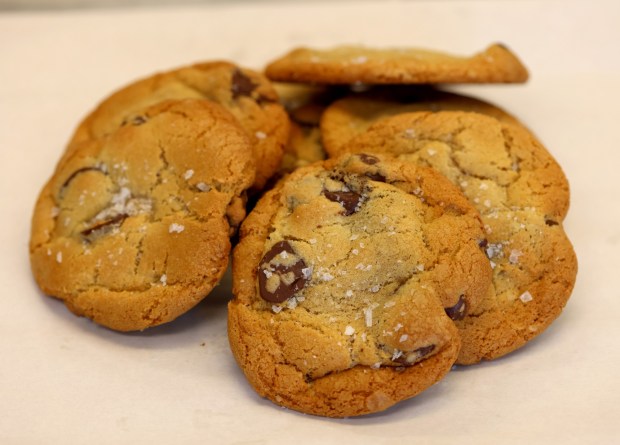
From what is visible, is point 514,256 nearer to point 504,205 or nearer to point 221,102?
point 504,205

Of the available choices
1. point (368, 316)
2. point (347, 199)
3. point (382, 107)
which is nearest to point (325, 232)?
point (347, 199)

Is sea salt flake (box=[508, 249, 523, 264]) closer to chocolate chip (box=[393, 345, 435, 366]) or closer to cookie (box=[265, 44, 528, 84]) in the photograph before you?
chocolate chip (box=[393, 345, 435, 366])

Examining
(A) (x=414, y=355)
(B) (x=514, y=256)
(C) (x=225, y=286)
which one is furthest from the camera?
(C) (x=225, y=286)

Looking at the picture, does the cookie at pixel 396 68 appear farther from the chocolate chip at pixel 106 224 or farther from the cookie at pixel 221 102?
the chocolate chip at pixel 106 224

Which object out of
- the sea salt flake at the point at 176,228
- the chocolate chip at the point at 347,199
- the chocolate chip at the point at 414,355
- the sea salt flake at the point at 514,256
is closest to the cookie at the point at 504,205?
the sea salt flake at the point at 514,256


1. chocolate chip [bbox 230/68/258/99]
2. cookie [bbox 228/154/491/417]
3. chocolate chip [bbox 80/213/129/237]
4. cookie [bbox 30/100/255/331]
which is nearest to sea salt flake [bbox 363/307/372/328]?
cookie [bbox 228/154/491/417]

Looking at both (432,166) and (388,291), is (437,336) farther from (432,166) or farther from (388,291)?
(432,166)
